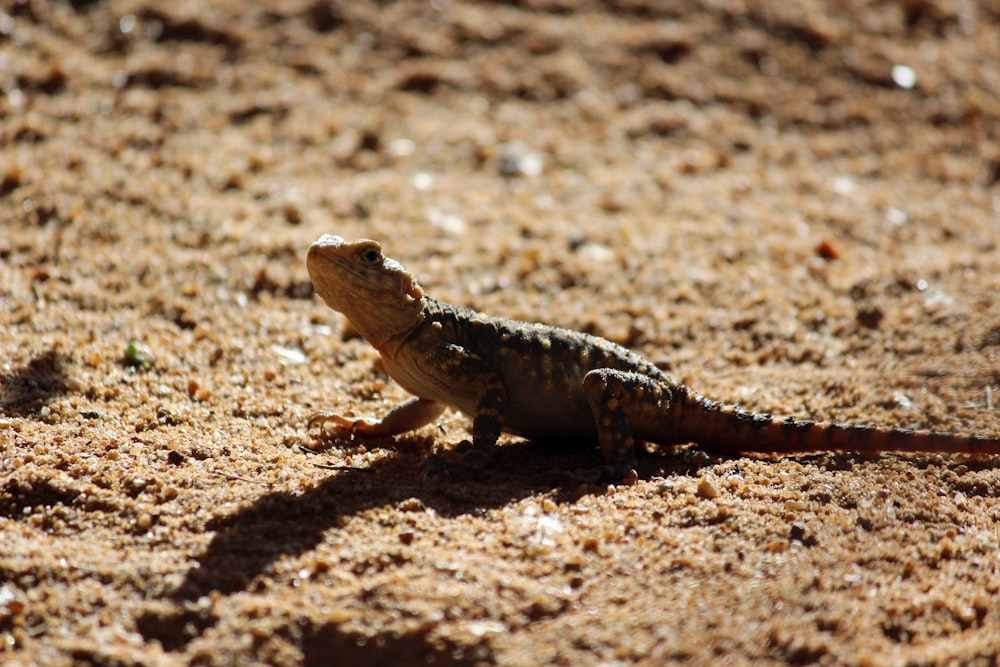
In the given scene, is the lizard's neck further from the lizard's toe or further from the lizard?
the lizard's toe

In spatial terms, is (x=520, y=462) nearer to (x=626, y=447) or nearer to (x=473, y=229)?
(x=626, y=447)

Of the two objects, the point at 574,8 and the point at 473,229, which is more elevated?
the point at 574,8

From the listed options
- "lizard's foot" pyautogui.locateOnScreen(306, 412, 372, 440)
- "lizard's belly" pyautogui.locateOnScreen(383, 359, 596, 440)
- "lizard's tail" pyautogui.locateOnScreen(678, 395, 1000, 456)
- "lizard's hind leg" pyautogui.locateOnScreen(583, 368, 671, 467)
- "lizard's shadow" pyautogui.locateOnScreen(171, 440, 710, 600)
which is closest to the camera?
"lizard's shadow" pyautogui.locateOnScreen(171, 440, 710, 600)

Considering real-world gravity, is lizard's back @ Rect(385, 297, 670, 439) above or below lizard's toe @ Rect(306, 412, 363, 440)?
above

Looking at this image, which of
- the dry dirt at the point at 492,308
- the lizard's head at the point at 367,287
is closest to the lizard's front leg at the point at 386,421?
the dry dirt at the point at 492,308

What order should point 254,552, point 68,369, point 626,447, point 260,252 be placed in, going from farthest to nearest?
point 260,252
point 68,369
point 626,447
point 254,552

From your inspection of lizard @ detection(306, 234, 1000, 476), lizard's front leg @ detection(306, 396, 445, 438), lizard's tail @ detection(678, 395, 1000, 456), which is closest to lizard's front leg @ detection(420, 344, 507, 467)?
lizard @ detection(306, 234, 1000, 476)

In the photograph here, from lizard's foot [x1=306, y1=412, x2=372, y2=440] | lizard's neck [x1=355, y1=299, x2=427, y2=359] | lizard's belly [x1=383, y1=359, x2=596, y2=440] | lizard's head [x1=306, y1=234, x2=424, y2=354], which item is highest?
lizard's head [x1=306, y1=234, x2=424, y2=354]

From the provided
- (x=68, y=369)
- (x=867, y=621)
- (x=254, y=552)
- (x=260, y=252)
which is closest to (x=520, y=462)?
(x=254, y=552)
